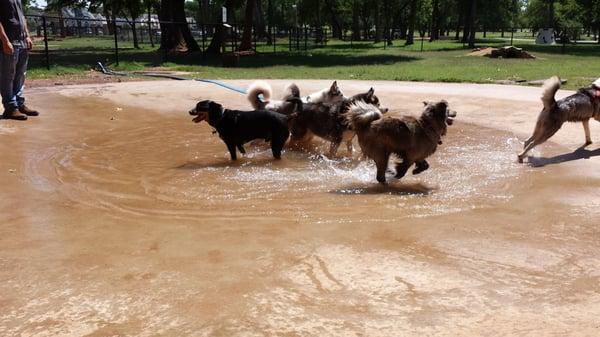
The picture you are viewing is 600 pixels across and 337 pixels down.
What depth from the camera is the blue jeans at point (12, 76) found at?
1053 centimetres

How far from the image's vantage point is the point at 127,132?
415 inches

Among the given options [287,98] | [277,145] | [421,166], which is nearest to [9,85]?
[287,98]

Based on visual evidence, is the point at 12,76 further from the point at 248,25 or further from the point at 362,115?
the point at 248,25

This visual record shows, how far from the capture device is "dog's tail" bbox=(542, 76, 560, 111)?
8492 mm

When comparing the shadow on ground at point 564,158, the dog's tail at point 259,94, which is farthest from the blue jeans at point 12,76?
the shadow on ground at point 564,158

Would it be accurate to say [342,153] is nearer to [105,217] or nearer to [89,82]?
[105,217]

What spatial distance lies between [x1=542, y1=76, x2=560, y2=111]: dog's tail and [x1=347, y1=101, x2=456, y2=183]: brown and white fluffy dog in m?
2.23

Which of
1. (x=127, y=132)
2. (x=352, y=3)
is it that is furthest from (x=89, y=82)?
(x=352, y=3)

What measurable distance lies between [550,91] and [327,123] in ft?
11.9

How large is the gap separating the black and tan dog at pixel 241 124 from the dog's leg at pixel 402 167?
2.19 metres

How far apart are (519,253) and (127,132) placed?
8.04 m

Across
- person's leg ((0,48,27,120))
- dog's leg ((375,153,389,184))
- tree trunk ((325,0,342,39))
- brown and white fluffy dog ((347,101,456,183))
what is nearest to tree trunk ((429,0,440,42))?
tree trunk ((325,0,342,39))

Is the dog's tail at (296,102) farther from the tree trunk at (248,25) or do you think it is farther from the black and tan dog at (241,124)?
the tree trunk at (248,25)

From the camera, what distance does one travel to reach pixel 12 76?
10.7m
